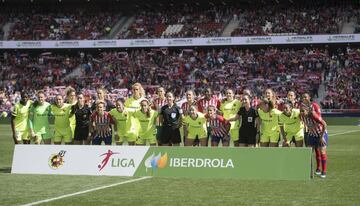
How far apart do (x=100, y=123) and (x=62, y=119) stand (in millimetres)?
1028

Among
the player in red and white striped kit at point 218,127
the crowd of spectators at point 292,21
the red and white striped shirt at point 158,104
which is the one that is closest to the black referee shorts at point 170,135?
the player in red and white striped kit at point 218,127

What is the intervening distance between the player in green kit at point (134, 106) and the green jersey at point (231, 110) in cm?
213

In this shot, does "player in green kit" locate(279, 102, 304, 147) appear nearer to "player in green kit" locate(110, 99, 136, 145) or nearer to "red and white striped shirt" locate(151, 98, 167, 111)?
"red and white striped shirt" locate(151, 98, 167, 111)

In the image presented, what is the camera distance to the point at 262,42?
4834 cm

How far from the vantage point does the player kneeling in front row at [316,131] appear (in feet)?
43.5

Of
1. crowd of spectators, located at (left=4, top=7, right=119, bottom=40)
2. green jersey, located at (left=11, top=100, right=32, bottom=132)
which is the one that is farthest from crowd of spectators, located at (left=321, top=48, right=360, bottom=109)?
green jersey, located at (left=11, top=100, right=32, bottom=132)

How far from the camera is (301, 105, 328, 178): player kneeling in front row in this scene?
13.3m

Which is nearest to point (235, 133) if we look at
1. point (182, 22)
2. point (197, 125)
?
point (197, 125)

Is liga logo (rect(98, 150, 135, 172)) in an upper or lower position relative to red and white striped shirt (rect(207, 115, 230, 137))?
lower

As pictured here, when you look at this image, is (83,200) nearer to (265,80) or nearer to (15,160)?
(15,160)

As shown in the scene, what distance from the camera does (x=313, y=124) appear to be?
44.1 ft

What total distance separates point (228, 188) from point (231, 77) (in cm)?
3512

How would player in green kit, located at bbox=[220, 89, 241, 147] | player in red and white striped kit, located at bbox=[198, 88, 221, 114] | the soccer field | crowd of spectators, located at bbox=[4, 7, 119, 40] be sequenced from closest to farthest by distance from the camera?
the soccer field, player in green kit, located at bbox=[220, 89, 241, 147], player in red and white striped kit, located at bbox=[198, 88, 221, 114], crowd of spectators, located at bbox=[4, 7, 119, 40]

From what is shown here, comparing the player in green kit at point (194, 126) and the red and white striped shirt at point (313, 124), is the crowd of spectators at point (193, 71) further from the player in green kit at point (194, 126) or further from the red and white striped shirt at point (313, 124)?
the red and white striped shirt at point (313, 124)
